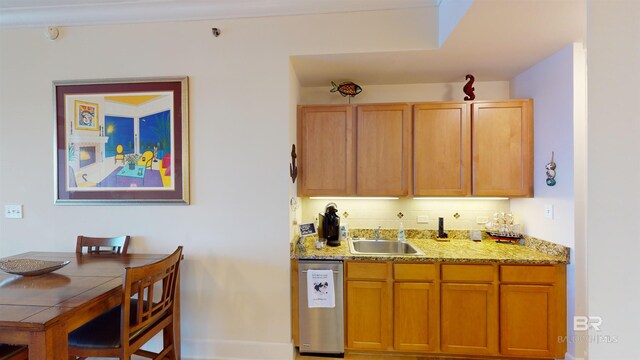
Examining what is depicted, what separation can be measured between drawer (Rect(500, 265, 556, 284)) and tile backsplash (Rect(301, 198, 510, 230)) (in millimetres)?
664

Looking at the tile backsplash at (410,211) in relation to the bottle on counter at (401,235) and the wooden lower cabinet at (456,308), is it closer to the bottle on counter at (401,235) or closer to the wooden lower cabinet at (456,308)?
the bottle on counter at (401,235)

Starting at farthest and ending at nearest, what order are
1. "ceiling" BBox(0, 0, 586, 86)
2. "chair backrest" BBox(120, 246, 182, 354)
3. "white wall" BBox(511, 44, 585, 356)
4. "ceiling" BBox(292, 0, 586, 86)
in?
"white wall" BBox(511, 44, 585, 356), "ceiling" BBox(0, 0, 586, 86), "ceiling" BBox(292, 0, 586, 86), "chair backrest" BBox(120, 246, 182, 354)

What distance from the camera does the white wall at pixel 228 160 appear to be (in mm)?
2088

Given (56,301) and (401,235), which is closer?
(56,301)

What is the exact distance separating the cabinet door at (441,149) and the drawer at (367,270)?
2.46ft

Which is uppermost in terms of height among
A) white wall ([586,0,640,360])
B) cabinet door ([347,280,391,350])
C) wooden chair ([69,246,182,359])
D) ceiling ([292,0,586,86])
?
ceiling ([292,0,586,86])

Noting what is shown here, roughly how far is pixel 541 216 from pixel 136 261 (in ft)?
10.7

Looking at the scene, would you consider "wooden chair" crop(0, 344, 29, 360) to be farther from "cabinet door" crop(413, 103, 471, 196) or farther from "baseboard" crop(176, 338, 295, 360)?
"cabinet door" crop(413, 103, 471, 196)

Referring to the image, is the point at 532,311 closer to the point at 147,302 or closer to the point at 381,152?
the point at 381,152

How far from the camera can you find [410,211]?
8.84 feet

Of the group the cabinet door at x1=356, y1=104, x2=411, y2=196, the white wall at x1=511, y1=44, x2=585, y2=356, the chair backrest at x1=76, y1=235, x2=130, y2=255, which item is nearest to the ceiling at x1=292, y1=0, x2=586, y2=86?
the white wall at x1=511, y1=44, x2=585, y2=356

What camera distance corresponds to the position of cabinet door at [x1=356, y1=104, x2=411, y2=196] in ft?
7.84

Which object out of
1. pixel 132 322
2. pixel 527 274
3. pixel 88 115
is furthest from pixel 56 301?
pixel 527 274

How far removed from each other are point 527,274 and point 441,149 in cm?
117
